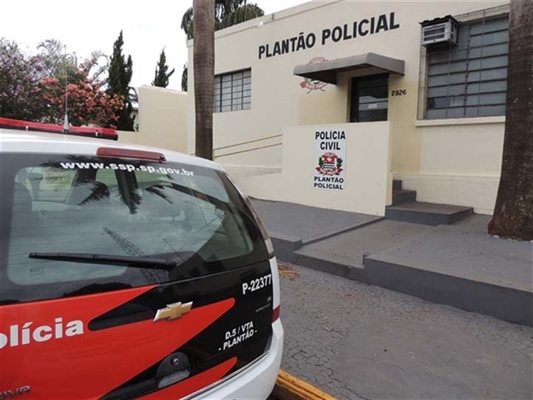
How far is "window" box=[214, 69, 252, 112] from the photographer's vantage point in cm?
1232

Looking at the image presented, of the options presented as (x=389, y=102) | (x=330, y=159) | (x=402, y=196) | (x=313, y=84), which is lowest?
(x=402, y=196)

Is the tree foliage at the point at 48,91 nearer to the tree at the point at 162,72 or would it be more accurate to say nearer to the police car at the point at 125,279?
the tree at the point at 162,72

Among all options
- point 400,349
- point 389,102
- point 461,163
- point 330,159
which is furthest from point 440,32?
point 400,349

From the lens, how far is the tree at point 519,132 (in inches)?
198

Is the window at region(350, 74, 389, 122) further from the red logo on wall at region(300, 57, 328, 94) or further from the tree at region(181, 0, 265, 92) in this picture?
the tree at region(181, 0, 265, 92)

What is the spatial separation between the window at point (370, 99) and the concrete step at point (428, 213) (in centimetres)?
278

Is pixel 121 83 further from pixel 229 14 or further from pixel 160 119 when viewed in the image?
pixel 229 14

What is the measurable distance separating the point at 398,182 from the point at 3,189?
828 centimetres

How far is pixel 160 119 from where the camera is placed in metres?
17.9

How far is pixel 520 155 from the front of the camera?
509cm

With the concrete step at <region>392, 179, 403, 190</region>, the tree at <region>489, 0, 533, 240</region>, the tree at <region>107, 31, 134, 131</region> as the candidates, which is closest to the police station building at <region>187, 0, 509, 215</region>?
the concrete step at <region>392, 179, 403, 190</region>

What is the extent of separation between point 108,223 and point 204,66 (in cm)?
664

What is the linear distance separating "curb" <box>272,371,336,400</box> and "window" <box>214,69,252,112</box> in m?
10.3

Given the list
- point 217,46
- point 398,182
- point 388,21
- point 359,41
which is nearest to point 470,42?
point 388,21
